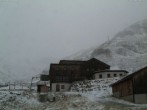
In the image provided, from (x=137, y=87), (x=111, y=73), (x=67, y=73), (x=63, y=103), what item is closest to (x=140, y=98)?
(x=137, y=87)

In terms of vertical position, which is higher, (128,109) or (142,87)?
(142,87)

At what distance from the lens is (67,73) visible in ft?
249

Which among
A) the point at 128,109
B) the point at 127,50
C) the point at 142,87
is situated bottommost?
the point at 128,109

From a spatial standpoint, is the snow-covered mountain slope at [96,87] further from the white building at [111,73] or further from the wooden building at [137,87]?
the wooden building at [137,87]

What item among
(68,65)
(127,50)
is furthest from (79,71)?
(127,50)

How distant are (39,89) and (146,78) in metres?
32.5

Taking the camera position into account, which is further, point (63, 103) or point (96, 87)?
point (96, 87)

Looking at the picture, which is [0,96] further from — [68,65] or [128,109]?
[68,65]

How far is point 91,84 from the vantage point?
6328 cm

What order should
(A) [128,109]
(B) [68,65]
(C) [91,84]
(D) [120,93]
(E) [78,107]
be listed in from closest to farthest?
1. (A) [128,109]
2. (E) [78,107]
3. (D) [120,93]
4. (C) [91,84]
5. (B) [68,65]

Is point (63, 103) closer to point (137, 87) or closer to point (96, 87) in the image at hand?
point (137, 87)

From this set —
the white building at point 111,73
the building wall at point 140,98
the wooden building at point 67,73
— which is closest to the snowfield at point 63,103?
the building wall at point 140,98

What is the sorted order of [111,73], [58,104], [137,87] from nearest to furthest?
1. [58,104]
2. [137,87]
3. [111,73]

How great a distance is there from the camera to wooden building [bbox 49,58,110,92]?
241 ft
